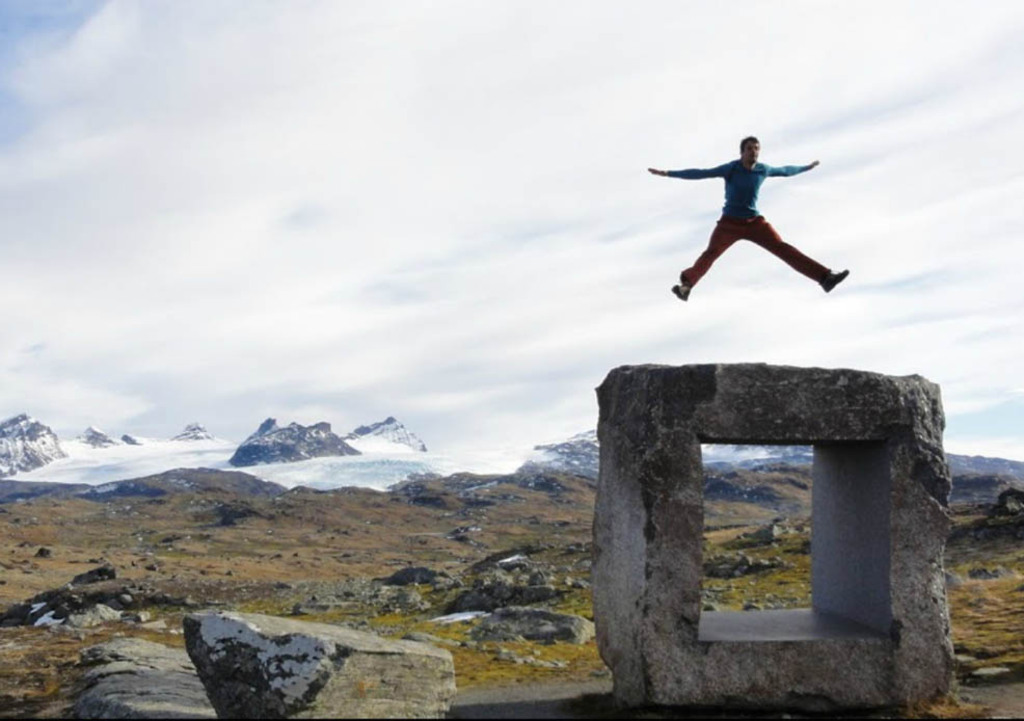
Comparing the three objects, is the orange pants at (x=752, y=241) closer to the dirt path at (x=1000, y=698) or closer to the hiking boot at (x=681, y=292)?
the hiking boot at (x=681, y=292)

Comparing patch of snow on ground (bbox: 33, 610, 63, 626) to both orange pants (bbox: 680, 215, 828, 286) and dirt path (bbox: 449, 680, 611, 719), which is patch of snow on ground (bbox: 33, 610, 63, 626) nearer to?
dirt path (bbox: 449, 680, 611, 719)

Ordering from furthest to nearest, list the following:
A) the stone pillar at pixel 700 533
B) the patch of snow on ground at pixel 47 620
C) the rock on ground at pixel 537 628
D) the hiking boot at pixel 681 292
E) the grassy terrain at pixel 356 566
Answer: the patch of snow on ground at pixel 47 620, the rock on ground at pixel 537 628, the grassy terrain at pixel 356 566, the hiking boot at pixel 681 292, the stone pillar at pixel 700 533

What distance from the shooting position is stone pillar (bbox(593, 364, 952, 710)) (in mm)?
11812

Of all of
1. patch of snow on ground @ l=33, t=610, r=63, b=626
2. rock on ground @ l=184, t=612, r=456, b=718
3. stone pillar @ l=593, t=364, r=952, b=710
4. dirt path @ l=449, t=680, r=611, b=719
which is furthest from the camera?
patch of snow on ground @ l=33, t=610, r=63, b=626

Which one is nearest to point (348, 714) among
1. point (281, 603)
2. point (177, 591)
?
point (281, 603)

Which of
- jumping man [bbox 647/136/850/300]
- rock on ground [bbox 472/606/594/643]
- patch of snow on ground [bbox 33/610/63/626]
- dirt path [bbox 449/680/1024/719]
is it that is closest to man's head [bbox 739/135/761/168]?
jumping man [bbox 647/136/850/300]

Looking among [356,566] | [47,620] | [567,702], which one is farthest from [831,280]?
[356,566]

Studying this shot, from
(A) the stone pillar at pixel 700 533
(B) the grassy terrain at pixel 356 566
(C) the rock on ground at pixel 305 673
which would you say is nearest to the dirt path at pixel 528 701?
(C) the rock on ground at pixel 305 673

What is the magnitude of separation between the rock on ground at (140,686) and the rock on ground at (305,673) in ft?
4.82

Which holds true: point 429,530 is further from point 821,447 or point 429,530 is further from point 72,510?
point 821,447

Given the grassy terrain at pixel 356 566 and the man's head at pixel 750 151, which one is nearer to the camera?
the man's head at pixel 750 151

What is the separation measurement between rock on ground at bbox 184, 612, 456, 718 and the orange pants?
6.19m

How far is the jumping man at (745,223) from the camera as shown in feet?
42.7

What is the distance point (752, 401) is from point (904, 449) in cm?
206
